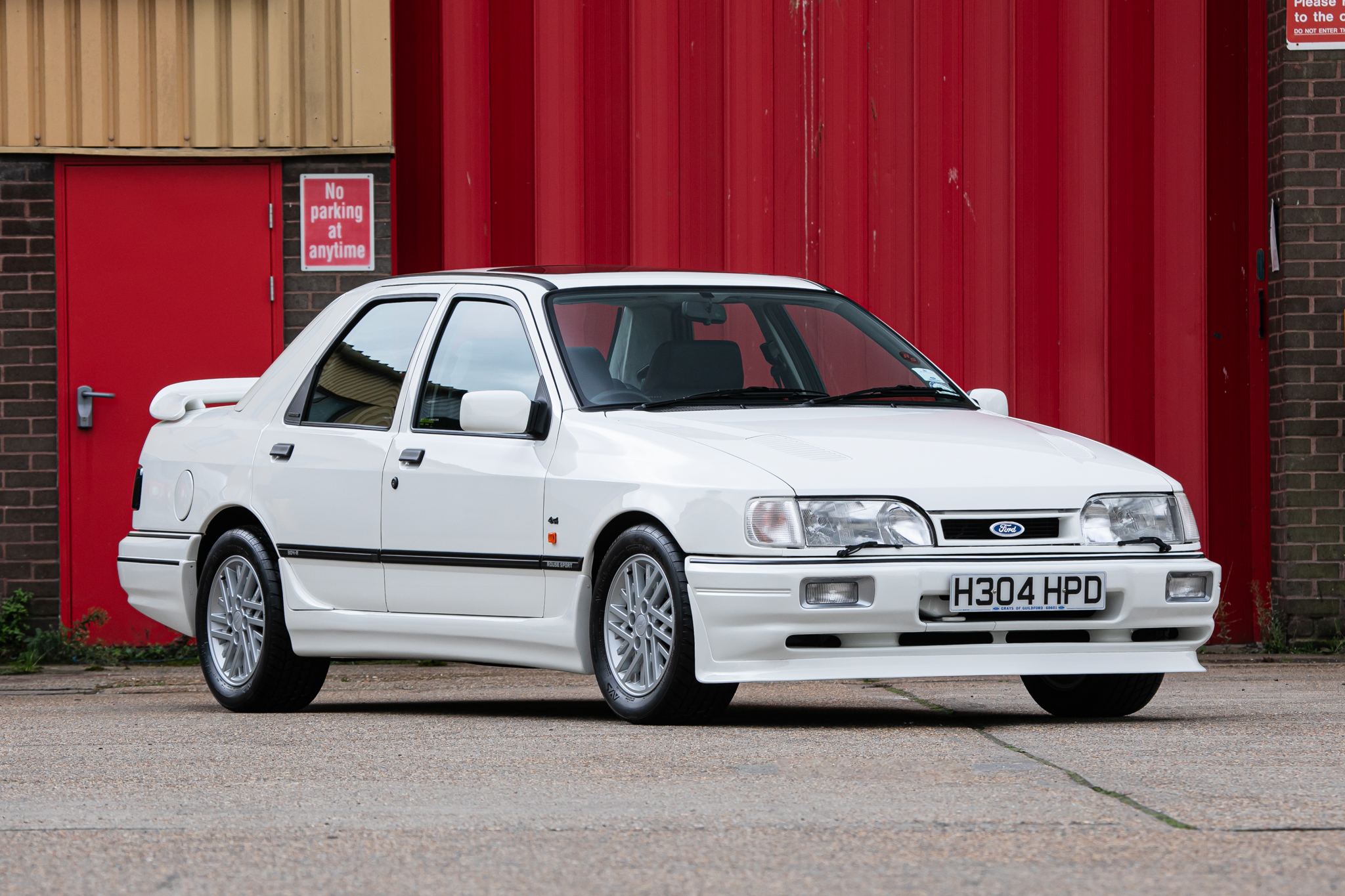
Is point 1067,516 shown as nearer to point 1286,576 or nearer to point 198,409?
point 198,409

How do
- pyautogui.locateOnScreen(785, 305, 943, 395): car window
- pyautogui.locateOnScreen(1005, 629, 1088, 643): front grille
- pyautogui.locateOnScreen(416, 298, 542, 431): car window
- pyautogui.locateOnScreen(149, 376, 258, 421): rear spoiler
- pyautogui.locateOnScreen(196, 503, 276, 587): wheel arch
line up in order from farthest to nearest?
pyautogui.locateOnScreen(149, 376, 258, 421): rear spoiler → pyautogui.locateOnScreen(196, 503, 276, 587): wheel arch → pyautogui.locateOnScreen(785, 305, 943, 395): car window → pyautogui.locateOnScreen(416, 298, 542, 431): car window → pyautogui.locateOnScreen(1005, 629, 1088, 643): front grille

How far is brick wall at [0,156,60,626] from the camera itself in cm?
1116

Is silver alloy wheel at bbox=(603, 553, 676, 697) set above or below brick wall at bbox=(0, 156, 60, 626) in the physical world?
below

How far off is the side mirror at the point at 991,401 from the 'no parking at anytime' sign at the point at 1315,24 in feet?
14.7

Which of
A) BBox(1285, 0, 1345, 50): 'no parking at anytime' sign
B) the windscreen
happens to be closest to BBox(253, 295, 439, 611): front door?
the windscreen

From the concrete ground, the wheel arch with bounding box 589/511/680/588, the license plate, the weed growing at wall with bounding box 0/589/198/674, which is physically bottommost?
the weed growing at wall with bounding box 0/589/198/674

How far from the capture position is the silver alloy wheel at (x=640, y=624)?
21.4ft

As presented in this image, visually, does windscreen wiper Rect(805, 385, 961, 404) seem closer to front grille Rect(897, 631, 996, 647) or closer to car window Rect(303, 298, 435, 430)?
front grille Rect(897, 631, 996, 647)

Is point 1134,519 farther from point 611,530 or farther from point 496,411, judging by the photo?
point 496,411

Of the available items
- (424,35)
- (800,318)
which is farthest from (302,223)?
(800,318)

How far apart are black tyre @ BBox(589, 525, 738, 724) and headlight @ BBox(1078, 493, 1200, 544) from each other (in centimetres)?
121

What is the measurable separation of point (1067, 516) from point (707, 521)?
111 centimetres

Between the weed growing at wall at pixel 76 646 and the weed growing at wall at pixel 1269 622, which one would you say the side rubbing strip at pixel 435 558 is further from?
the weed growing at wall at pixel 1269 622

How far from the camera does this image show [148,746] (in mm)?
6469
